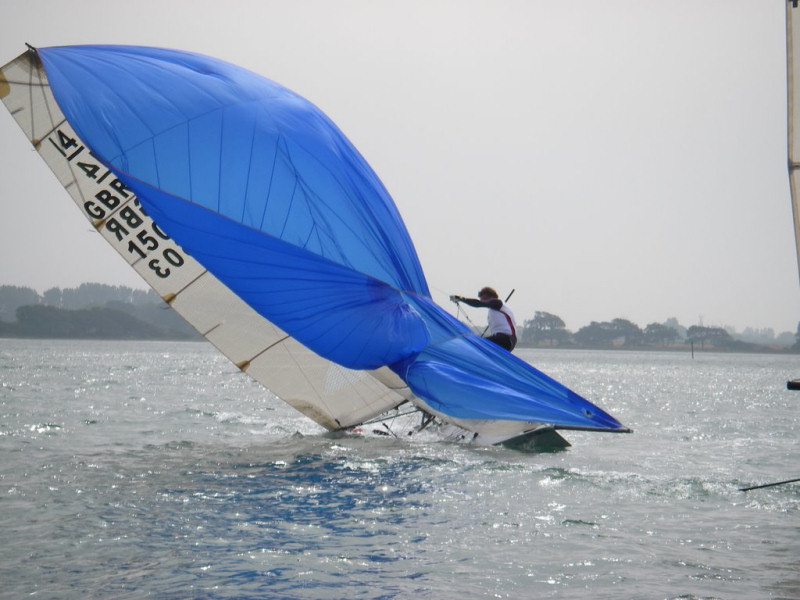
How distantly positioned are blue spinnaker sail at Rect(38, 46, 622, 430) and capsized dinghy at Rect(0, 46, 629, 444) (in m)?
0.01

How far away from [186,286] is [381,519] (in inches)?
187

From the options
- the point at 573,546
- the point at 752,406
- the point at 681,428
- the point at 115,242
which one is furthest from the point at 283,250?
the point at 752,406

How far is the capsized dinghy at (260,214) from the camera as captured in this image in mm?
9531

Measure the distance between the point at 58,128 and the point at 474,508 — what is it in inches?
240

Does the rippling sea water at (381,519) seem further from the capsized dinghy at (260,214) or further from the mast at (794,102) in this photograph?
the mast at (794,102)

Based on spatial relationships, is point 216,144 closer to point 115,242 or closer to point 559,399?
point 115,242

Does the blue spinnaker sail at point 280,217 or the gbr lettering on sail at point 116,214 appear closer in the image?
the blue spinnaker sail at point 280,217

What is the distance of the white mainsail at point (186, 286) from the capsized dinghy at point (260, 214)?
21 millimetres

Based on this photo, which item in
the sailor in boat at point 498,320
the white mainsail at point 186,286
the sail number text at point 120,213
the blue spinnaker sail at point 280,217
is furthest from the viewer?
the sailor in boat at point 498,320

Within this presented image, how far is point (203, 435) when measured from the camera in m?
12.5

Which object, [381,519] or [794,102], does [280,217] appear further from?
[794,102]

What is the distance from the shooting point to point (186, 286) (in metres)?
10.6

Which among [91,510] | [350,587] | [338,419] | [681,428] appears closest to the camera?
[350,587]

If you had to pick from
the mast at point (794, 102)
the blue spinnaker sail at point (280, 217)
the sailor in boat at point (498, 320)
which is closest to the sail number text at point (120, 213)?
the blue spinnaker sail at point (280, 217)
